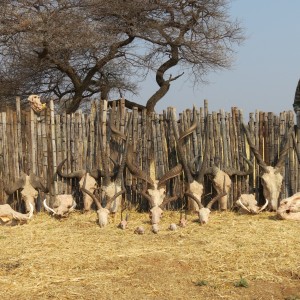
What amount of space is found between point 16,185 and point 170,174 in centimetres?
267

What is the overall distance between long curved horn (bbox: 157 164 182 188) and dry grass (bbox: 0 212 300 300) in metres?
0.81

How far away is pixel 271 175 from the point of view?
951cm

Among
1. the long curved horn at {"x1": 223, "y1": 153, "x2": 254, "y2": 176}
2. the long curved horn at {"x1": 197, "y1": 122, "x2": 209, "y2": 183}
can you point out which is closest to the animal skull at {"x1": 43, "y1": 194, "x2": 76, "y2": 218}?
the long curved horn at {"x1": 197, "y1": 122, "x2": 209, "y2": 183}

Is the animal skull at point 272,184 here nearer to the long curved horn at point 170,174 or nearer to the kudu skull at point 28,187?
the long curved horn at point 170,174

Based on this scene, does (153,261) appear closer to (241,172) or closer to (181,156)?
(181,156)

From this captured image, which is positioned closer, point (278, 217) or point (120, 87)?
point (278, 217)

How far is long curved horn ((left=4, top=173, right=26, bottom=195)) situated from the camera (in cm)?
991

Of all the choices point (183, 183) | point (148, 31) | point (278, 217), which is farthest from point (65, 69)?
point (278, 217)

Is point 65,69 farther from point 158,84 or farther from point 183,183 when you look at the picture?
point 183,183

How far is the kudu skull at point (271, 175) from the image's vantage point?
9406mm

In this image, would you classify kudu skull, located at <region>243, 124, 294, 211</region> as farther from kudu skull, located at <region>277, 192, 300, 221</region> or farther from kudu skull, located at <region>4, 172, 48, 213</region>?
kudu skull, located at <region>4, 172, 48, 213</region>

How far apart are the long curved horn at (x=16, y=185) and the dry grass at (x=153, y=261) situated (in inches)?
47.7

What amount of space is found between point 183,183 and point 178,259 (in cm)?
336

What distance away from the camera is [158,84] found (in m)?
19.0
